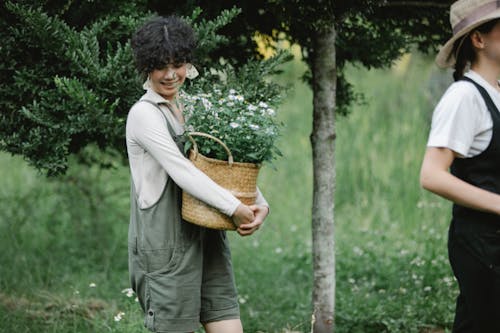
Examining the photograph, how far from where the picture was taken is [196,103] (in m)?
3.12

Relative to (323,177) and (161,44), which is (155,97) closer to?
(161,44)

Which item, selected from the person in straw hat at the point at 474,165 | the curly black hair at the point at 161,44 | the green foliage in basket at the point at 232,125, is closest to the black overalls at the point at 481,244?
the person in straw hat at the point at 474,165

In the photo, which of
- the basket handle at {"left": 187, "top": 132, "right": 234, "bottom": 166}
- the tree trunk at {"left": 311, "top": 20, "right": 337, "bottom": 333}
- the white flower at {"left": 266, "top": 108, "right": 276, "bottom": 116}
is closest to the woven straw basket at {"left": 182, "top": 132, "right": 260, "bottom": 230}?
the basket handle at {"left": 187, "top": 132, "right": 234, "bottom": 166}

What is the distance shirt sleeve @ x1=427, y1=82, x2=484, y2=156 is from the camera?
98.3 inches

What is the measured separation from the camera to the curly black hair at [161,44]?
3012 millimetres

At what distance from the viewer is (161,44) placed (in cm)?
301

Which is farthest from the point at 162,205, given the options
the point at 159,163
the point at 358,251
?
the point at 358,251

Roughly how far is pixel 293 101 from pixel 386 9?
23.5 feet

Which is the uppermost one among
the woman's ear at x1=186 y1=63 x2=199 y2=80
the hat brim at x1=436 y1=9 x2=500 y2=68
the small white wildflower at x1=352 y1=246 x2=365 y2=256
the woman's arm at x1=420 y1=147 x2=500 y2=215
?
the hat brim at x1=436 y1=9 x2=500 y2=68

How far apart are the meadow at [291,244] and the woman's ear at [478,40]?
2370 mm

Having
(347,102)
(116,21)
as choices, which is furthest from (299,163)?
(116,21)

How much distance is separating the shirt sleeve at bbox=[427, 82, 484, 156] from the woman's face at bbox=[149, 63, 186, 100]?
1.07 m

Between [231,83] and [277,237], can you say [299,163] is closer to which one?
[277,237]

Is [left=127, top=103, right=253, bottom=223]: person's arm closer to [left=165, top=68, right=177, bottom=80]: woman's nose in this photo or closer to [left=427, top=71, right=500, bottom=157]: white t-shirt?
[left=165, top=68, right=177, bottom=80]: woman's nose
